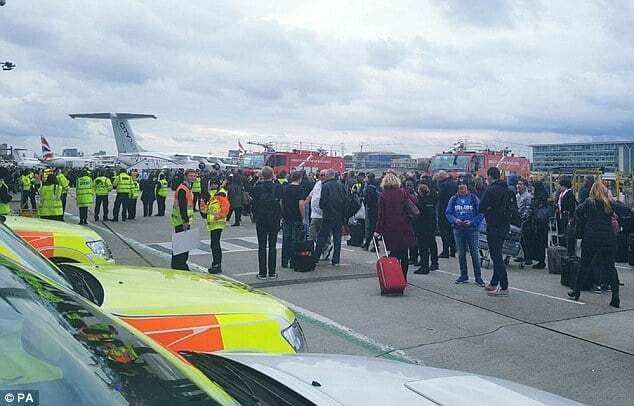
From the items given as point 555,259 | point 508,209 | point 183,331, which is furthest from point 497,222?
point 183,331

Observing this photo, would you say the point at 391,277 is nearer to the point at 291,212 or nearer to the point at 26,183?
the point at 291,212

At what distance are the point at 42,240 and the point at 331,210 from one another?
221 inches

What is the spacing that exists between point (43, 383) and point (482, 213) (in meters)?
7.92

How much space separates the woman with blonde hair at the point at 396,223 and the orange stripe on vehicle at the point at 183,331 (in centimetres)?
567

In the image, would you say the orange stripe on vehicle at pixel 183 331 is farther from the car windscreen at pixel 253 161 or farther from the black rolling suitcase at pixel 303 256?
the car windscreen at pixel 253 161

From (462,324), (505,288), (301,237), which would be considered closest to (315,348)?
(462,324)

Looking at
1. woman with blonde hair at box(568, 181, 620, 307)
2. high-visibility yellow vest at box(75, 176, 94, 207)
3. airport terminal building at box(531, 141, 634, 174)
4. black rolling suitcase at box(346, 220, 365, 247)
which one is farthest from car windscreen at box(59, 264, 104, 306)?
airport terminal building at box(531, 141, 634, 174)

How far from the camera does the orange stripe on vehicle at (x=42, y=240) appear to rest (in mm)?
6109

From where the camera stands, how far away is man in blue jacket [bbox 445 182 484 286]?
29.9ft

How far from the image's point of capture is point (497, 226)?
855 cm

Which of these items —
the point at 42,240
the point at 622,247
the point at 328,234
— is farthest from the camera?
the point at 328,234

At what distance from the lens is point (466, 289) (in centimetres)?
898

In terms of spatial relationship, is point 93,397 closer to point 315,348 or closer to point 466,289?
point 315,348

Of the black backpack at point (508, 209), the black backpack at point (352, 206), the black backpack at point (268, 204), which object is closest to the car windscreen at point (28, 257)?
the black backpack at point (268, 204)
